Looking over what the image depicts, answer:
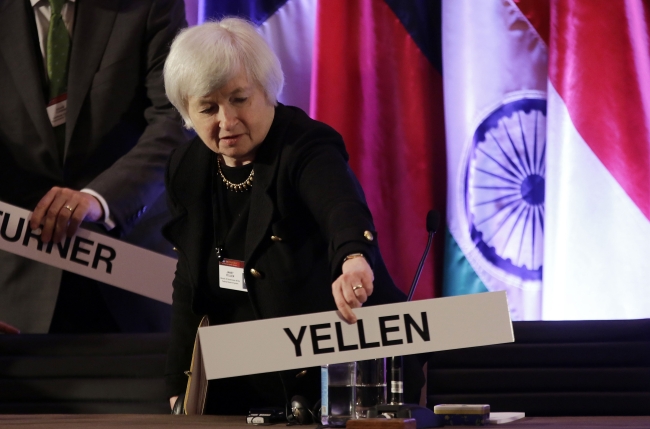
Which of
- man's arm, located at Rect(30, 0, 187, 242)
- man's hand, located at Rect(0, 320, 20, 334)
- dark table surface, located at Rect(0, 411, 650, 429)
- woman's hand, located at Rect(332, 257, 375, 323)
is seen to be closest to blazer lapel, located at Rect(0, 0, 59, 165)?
man's arm, located at Rect(30, 0, 187, 242)

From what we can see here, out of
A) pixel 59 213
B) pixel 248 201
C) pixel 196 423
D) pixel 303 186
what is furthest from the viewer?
pixel 59 213

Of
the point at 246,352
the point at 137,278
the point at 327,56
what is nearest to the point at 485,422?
the point at 246,352

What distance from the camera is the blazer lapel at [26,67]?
8.62ft

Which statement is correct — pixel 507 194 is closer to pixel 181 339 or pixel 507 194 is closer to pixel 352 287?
pixel 181 339

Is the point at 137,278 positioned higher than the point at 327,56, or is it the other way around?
the point at 327,56

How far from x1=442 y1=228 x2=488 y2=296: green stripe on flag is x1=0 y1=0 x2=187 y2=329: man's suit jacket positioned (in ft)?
3.17

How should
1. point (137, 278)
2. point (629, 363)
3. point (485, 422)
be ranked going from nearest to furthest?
point (485, 422) < point (629, 363) < point (137, 278)

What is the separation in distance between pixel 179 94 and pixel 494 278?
148 cm

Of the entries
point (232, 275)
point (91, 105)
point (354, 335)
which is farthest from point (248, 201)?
point (91, 105)

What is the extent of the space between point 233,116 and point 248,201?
0.63 feet

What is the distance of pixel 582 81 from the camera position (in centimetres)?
276

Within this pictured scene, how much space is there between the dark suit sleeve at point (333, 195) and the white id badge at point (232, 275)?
214mm

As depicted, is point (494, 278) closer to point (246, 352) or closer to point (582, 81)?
point (582, 81)

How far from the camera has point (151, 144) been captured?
2.57m
